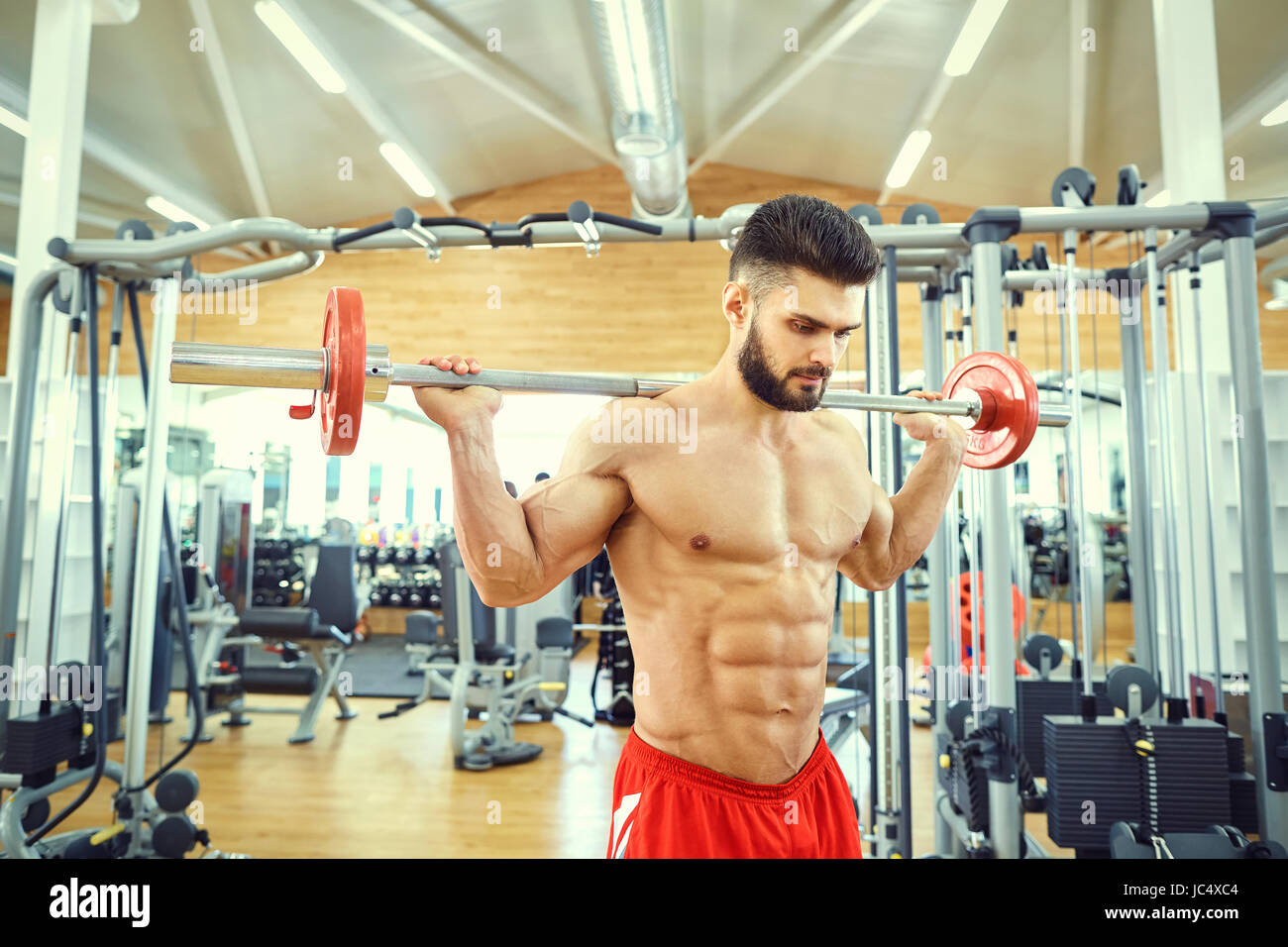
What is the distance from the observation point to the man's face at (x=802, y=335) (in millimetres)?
1221

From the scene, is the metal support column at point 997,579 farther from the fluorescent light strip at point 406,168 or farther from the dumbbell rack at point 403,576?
the dumbbell rack at point 403,576

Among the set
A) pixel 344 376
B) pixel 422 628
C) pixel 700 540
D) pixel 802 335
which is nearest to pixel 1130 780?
pixel 700 540

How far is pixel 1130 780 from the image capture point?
2.06 metres

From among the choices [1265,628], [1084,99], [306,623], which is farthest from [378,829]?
[1084,99]

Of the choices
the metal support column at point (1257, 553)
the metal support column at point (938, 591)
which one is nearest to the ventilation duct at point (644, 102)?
the metal support column at point (938, 591)

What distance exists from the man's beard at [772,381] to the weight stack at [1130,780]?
1.44 m

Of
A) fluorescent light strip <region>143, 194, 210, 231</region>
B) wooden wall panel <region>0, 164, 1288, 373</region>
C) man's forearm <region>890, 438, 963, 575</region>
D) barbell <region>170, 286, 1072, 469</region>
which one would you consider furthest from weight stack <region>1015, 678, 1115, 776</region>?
fluorescent light strip <region>143, 194, 210, 231</region>

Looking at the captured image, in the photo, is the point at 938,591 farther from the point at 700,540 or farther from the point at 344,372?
the point at 344,372

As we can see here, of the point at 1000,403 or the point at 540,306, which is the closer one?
the point at 1000,403

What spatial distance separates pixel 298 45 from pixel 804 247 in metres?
4.95

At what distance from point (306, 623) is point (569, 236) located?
292 cm
